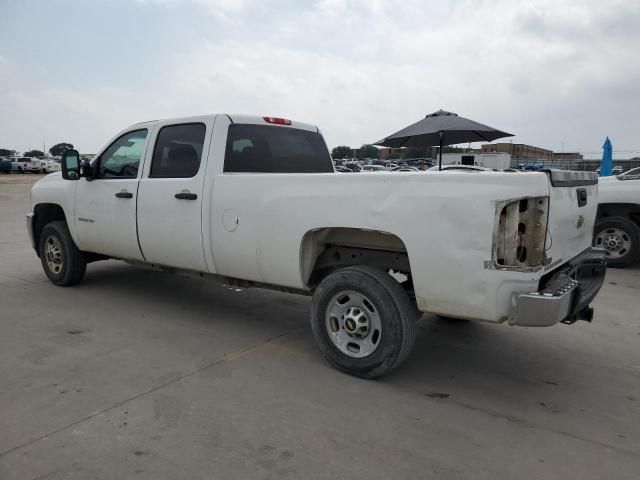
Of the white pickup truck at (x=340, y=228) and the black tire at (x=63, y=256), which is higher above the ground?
the white pickup truck at (x=340, y=228)

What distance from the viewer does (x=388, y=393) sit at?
330 centimetres

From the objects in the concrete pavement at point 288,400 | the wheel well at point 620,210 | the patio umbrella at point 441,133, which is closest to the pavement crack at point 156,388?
the concrete pavement at point 288,400

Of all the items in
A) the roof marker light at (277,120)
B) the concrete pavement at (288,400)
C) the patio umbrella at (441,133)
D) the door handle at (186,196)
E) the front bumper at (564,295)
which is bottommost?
the concrete pavement at (288,400)

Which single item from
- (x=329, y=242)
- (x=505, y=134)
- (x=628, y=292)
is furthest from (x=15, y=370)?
(x=505, y=134)

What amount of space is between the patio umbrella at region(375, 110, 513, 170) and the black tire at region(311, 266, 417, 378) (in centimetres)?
653

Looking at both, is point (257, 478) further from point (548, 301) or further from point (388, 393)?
point (548, 301)

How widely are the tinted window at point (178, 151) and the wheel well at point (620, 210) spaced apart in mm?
6259

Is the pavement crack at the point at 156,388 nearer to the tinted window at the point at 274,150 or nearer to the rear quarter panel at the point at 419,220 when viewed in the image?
the rear quarter panel at the point at 419,220

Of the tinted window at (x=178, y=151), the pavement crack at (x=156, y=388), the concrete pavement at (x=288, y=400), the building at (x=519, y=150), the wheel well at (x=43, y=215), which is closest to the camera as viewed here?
the concrete pavement at (x=288, y=400)

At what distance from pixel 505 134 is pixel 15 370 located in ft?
31.1

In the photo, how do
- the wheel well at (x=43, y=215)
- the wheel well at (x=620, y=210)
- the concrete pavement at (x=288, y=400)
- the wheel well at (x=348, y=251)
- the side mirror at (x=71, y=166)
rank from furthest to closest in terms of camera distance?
the wheel well at (x=620, y=210) < the wheel well at (x=43, y=215) < the side mirror at (x=71, y=166) < the wheel well at (x=348, y=251) < the concrete pavement at (x=288, y=400)

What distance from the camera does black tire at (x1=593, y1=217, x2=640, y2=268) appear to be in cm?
731

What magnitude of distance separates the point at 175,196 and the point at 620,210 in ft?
22.1

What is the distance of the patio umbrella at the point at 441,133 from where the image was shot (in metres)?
9.54
